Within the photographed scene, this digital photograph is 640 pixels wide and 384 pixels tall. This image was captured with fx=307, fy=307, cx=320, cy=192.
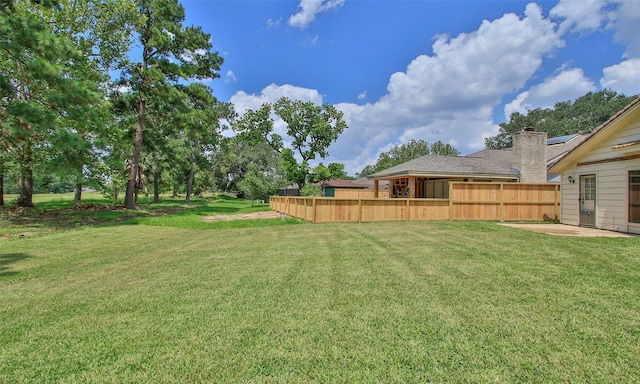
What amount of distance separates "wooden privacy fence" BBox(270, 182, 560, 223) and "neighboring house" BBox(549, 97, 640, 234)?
4.57 feet

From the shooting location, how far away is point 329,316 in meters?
3.26

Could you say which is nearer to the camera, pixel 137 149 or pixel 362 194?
pixel 137 149

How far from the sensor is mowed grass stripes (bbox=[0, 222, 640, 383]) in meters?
2.35

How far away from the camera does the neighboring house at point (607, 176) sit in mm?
8477

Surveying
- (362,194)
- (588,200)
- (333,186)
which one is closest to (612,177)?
(588,200)

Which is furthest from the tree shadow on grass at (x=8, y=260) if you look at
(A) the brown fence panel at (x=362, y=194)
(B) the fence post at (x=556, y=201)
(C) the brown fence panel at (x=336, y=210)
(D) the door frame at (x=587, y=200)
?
(A) the brown fence panel at (x=362, y=194)

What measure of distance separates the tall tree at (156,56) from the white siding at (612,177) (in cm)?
1986

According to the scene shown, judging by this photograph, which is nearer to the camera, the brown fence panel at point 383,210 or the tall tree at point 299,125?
the brown fence panel at point 383,210

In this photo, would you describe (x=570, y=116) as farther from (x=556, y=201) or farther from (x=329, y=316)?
(x=329, y=316)

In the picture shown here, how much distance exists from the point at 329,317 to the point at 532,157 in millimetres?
18267

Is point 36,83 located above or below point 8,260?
above

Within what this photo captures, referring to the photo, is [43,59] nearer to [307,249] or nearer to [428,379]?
[307,249]

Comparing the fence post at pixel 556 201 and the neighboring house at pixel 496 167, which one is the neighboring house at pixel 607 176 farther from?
the neighboring house at pixel 496 167

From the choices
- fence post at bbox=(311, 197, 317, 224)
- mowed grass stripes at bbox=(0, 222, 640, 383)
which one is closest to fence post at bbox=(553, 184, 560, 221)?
mowed grass stripes at bbox=(0, 222, 640, 383)
